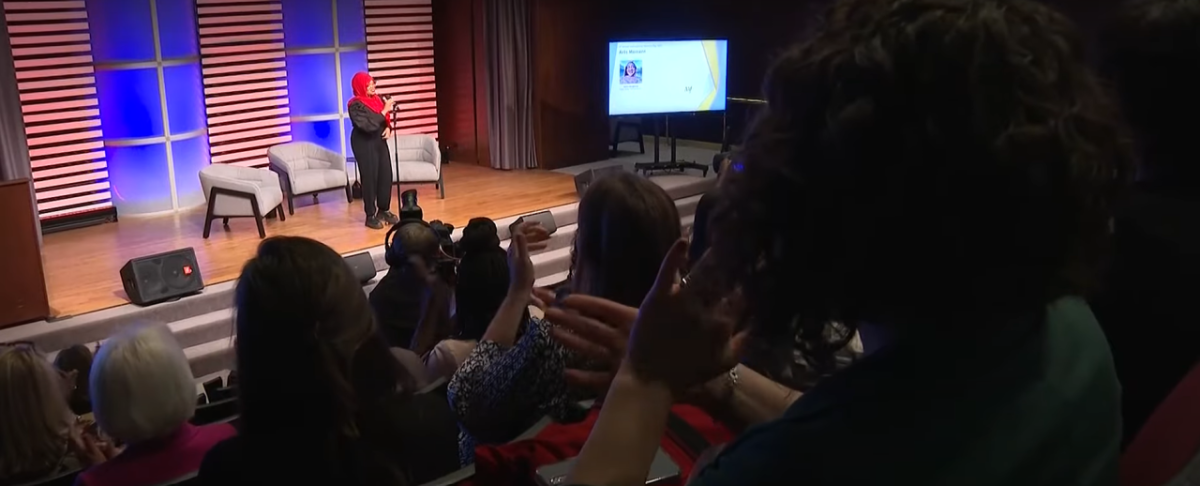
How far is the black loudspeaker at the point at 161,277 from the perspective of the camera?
5133 millimetres

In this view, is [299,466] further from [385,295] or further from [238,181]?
[238,181]

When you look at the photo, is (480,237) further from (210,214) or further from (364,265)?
(210,214)

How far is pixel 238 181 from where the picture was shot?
21.6ft

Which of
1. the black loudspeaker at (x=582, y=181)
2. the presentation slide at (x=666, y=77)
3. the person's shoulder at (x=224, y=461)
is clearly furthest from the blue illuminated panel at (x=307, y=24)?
the person's shoulder at (x=224, y=461)

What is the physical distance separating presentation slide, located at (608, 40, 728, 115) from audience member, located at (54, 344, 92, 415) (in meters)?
5.14

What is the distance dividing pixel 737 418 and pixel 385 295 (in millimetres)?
2448

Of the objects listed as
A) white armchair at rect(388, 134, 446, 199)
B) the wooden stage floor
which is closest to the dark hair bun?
the wooden stage floor

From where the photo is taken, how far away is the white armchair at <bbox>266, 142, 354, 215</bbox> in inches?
281

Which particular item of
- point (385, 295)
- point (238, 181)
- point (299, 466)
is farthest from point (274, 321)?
point (238, 181)

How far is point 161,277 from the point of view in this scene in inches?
207

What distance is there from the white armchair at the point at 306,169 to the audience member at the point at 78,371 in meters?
3.60

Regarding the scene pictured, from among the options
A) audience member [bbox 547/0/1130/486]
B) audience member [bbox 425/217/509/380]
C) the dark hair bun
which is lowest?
audience member [bbox 425/217/509/380]

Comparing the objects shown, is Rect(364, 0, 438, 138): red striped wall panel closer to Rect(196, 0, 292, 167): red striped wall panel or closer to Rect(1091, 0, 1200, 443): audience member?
Rect(196, 0, 292, 167): red striped wall panel

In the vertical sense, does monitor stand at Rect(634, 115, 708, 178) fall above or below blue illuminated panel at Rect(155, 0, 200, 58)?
below
